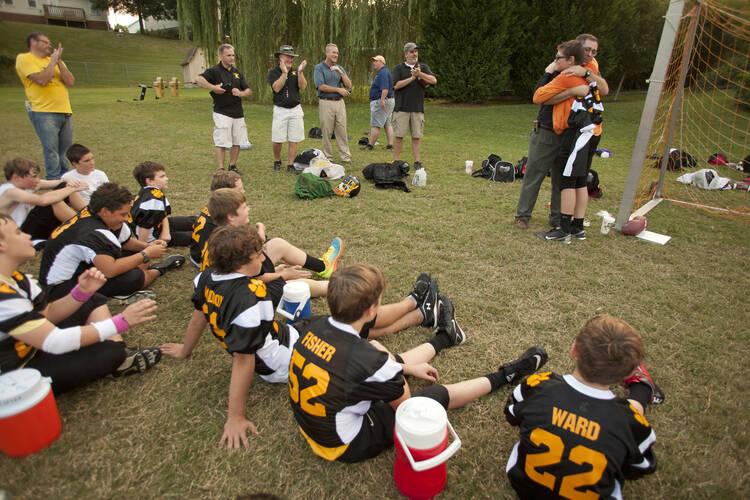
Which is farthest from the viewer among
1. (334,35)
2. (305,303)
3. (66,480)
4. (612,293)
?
(334,35)

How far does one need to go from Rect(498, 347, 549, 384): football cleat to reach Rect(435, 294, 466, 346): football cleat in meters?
0.40

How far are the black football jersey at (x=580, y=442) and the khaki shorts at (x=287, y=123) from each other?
640 cm

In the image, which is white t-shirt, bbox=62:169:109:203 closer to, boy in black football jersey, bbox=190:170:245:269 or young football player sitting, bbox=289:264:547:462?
boy in black football jersey, bbox=190:170:245:269

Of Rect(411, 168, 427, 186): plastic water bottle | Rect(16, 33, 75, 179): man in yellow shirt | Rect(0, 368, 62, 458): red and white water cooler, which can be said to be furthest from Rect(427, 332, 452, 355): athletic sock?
Rect(16, 33, 75, 179): man in yellow shirt

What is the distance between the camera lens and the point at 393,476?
2.02 metres

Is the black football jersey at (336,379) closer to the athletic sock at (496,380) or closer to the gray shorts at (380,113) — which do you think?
the athletic sock at (496,380)

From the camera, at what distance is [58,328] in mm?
2070

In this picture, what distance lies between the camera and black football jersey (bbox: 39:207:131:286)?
9.23ft

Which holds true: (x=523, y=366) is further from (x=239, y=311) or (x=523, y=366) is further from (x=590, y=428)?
(x=239, y=311)

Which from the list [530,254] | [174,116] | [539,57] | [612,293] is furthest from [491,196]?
[539,57]

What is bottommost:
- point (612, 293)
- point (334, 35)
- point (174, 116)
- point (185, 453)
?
point (185, 453)

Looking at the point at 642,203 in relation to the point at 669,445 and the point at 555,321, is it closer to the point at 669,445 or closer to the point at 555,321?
the point at 555,321

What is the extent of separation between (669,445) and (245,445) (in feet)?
7.53

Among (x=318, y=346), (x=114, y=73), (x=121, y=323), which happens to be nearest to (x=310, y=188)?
(x=121, y=323)
